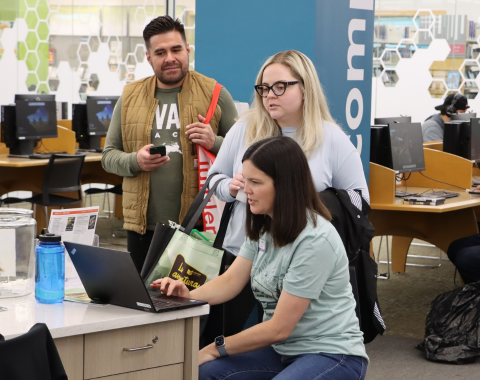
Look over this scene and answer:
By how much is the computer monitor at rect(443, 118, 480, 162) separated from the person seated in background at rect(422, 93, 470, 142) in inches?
32.7

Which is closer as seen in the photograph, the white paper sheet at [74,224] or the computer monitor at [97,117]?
the white paper sheet at [74,224]

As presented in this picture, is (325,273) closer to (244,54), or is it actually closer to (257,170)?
(257,170)

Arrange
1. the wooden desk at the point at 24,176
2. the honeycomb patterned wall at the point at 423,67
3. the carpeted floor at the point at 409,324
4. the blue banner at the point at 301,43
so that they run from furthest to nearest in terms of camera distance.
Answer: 1. the honeycomb patterned wall at the point at 423,67
2. the wooden desk at the point at 24,176
3. the carpeted floor at the point at 409,324
4. the blue banner at the point at 301,43

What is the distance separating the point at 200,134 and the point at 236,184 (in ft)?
1.49

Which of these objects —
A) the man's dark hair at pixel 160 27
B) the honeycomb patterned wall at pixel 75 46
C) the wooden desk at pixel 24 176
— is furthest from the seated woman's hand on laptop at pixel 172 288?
the honeycomb patterned wall at pixel 75 46

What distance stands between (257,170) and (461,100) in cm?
638

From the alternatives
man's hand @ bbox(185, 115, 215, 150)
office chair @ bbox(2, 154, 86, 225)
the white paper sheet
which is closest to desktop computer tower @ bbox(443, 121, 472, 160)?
office chair @ bbox(2, 154, 86, 225)

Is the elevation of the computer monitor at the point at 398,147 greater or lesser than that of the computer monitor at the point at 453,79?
lesser

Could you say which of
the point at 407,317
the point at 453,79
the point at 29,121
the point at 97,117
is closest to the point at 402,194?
the point at 407,317

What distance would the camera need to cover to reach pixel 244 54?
351 centimetres

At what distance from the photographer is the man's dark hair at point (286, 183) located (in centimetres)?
193

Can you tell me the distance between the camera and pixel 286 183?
1.94 metres

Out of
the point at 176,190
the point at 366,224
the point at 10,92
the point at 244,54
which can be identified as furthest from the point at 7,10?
the point at 366,224

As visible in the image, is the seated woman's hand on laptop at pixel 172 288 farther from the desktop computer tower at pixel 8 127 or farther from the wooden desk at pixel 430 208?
the desktop computer tower at pixel 8 127
